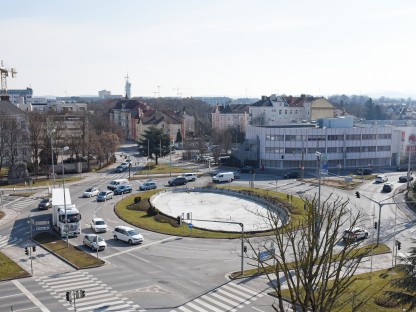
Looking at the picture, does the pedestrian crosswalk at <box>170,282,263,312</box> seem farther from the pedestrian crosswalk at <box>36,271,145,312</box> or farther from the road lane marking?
the road lane marking

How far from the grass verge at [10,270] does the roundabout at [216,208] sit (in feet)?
55.1

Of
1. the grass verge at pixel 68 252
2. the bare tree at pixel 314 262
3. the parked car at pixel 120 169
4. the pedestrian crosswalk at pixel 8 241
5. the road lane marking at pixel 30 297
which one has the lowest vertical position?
the pedestrian crosswalk at pixel 8 241

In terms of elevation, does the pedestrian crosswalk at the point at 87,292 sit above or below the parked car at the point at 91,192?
below

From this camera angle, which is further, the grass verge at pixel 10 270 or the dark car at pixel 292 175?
the dark car at pixel 292 175

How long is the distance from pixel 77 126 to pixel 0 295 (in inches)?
2480

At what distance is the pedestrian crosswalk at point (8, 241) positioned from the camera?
42.7 meters

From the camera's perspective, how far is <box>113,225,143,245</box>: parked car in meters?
42.2

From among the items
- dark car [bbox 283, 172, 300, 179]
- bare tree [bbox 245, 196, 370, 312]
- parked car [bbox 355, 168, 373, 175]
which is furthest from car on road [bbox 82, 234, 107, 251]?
parked car [bbox 355, 168, 373, 175]

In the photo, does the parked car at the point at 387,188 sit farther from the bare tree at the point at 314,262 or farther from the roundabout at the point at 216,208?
the bare tree at the point at 314,262

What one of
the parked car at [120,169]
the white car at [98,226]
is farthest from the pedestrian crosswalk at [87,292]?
the parked car at [120,169]

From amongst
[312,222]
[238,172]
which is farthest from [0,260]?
[238,172]

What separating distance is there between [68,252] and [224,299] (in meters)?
16.1

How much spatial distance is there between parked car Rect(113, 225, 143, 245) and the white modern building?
47.9 meters

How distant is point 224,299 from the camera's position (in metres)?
30.5
